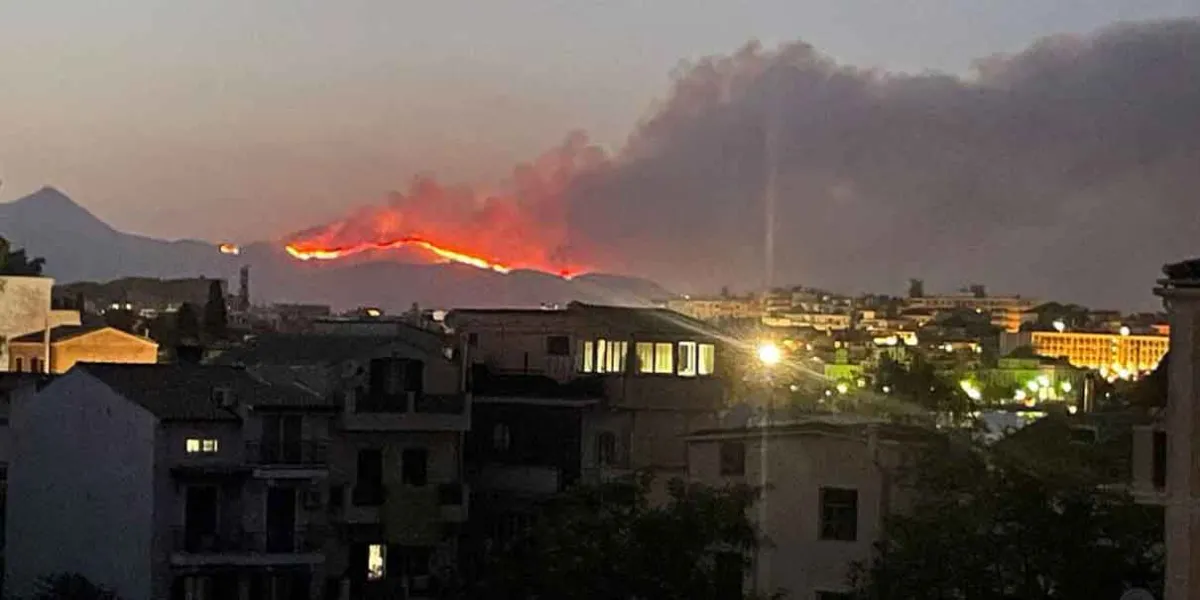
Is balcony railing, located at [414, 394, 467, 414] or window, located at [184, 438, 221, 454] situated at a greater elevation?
balcony railing, located at [414, 394, 467, 414]

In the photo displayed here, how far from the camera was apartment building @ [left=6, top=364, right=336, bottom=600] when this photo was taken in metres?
35.8

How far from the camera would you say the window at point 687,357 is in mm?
45281

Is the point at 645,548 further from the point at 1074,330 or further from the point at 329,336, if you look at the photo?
the point at 1074,330

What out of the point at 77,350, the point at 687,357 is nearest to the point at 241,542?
the point at 687,357

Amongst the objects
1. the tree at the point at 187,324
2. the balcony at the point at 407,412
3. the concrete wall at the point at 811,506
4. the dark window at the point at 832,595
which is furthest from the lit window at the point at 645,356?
the tree at the point at 187,324

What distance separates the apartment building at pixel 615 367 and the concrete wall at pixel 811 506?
7049mm

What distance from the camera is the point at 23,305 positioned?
6919 centimetres

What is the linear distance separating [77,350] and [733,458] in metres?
31.8

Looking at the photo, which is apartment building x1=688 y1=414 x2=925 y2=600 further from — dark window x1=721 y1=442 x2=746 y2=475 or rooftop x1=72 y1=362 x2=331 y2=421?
rooftop x1=72 y1=362 x2=331 y2=421

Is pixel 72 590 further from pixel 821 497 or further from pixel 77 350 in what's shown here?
pixel 77 350

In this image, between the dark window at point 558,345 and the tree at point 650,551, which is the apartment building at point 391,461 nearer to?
the dark window at point 558,345

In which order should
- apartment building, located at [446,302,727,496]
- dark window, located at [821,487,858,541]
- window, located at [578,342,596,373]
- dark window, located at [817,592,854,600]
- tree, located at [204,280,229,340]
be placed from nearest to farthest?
dark window, located at [817,592,854,600]
dark window, located at [821,487,858,541]
apartment building, located at [446,302,727,496]
window, located at [578,342,596,373]
tree, located at [204,280,229,340]

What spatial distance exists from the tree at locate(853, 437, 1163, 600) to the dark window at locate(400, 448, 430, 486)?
13.9 metres

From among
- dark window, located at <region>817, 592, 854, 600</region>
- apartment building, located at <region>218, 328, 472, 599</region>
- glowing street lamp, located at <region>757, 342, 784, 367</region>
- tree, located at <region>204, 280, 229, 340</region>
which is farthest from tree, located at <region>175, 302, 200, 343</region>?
dark window, located at <region>817, 592, 854, 600</region>
